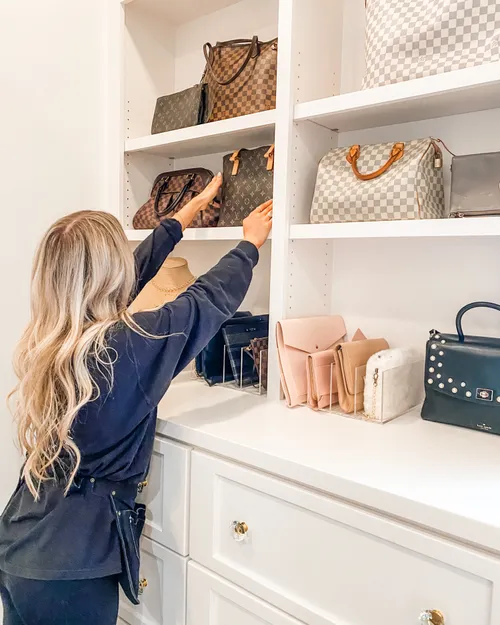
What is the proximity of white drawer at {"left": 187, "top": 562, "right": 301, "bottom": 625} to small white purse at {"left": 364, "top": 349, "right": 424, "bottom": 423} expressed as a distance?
46 centimetres

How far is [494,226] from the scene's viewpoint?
3.56 feet

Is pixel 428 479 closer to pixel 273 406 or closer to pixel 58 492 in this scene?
pixel 273 406

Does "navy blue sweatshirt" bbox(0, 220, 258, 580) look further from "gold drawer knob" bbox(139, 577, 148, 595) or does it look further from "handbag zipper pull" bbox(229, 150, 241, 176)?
"handbag zipper pull" bbox(229, 150, 241, 176)

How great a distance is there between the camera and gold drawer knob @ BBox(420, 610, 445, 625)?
2.70 ft

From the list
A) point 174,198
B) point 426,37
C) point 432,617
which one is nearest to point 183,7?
point 174,198

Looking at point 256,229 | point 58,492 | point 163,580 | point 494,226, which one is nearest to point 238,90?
point 256,229

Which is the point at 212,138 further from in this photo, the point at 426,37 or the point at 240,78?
the point at 426,37

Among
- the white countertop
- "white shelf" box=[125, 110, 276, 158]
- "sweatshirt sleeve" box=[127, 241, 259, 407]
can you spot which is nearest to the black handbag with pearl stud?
the white countertop

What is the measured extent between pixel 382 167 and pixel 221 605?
103cm

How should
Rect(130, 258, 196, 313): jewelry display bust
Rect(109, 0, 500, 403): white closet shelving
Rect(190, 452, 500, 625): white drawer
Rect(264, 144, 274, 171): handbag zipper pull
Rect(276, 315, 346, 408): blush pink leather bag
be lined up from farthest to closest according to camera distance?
Answer: Rect(130, 258, 196, 313): jewelry display bust
Rect(264, 144, 274, 171): handbag zipper pull
Rect(276, 315, 346, 408): blush pink leather bag
Rect(109, 0, 500, 403): white closet shelving
Rect(190, 452, 500, 625): white drawer

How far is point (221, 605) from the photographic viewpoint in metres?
1.16

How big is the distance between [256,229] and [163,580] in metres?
0.87

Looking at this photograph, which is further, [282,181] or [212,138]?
[212,138]

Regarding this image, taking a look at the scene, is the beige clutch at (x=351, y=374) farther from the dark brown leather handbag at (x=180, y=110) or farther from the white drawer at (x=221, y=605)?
the dark brown leather handbag at (x=180, y=110)
